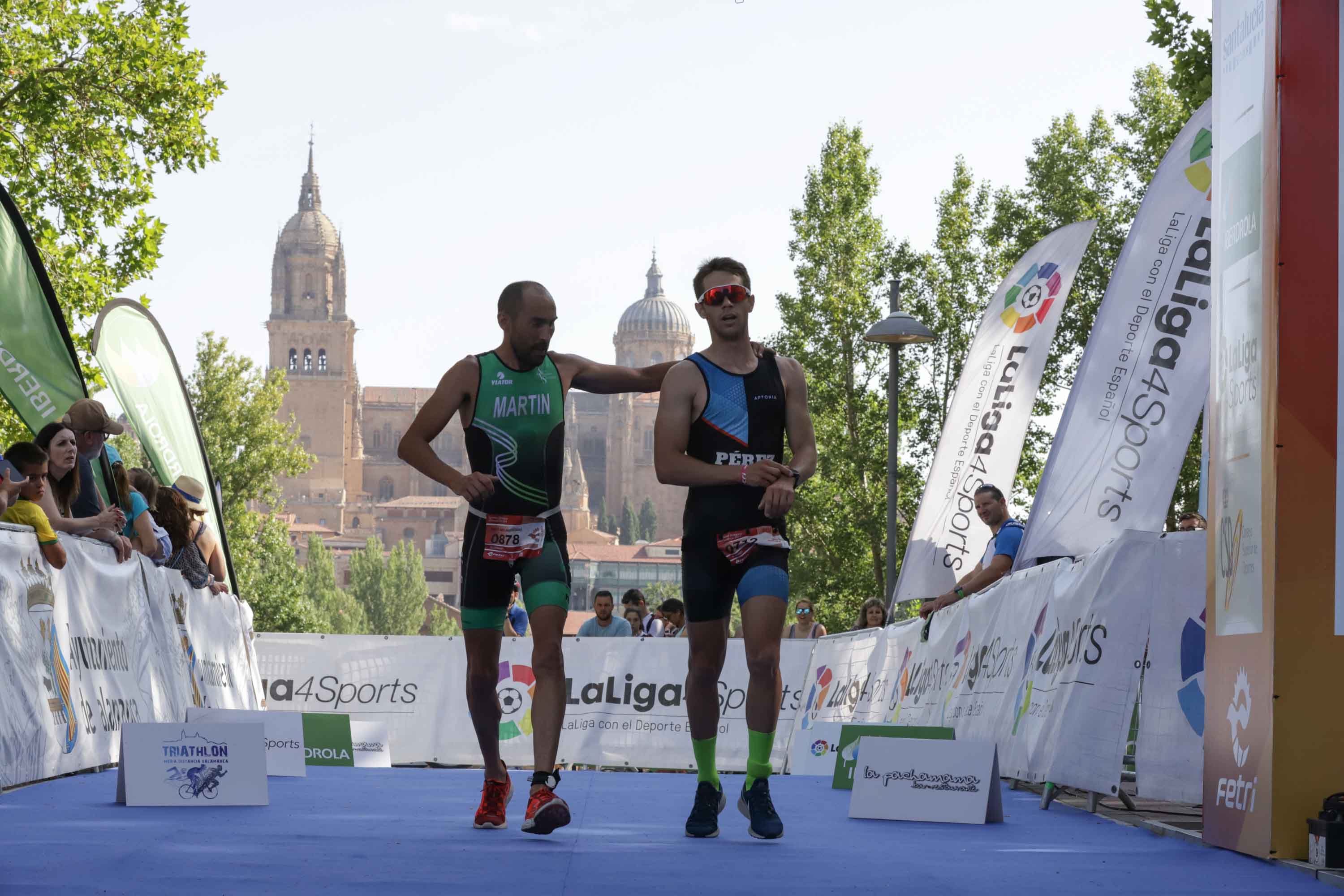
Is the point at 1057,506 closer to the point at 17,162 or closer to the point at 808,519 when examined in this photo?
the point at 17,162

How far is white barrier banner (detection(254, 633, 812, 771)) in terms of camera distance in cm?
1786

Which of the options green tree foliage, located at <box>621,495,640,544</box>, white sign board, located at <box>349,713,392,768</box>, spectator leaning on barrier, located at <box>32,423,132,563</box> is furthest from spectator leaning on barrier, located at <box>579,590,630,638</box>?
green tree foliage, located at <box>621,495,640,544</box>

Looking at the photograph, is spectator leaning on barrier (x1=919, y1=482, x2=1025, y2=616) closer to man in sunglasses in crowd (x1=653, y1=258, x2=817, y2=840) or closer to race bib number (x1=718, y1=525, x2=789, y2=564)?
man in sunglasses in crowd (x1=653, y1=258, x2=817, y2=840)

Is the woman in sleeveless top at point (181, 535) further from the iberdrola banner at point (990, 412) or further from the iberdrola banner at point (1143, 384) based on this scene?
the iberdrola banner at point (990, 412)

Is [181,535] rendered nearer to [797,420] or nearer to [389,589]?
[797,420]

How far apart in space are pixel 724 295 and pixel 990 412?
10566 mm

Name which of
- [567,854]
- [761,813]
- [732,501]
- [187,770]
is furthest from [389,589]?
[567,854]

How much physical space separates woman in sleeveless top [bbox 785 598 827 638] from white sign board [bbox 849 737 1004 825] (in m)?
11.0

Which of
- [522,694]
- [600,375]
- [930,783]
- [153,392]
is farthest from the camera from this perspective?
[522,694]

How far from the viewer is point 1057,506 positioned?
11.3 metres

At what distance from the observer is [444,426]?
6.34 meters

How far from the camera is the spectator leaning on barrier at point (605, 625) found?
17.7m

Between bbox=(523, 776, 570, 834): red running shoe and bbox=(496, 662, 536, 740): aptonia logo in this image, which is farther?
bbox=(496, 662, 536, 740): aptonia logo

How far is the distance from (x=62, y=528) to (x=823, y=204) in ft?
104
